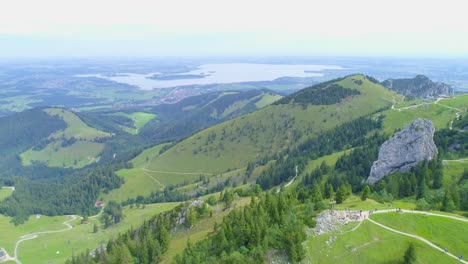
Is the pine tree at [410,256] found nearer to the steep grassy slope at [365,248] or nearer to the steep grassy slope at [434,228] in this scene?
the steep grassy slope at [365,248]

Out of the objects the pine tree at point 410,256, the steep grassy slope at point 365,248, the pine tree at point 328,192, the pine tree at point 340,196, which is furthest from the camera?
the pine tree at point 328,192

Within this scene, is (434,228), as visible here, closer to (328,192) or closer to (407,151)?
(328,192)

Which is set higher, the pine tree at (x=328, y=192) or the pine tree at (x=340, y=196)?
the pine tree at (x=340, y=196)

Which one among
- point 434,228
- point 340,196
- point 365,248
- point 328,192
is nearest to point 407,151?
point 328,192

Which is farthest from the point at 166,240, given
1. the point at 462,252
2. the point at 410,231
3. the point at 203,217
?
the point at 462,252

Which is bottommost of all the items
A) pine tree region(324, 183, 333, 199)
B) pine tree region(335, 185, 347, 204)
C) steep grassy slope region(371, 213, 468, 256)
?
pine tree region(324, 183, 333, 199)

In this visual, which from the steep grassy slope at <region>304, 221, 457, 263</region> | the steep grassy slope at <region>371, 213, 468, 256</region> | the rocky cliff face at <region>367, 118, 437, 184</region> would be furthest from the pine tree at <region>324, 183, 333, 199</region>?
the steep grassy slope at <region>304, 221, 457, 263</region>

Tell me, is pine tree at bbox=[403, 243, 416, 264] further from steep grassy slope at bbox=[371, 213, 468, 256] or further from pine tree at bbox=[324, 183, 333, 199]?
pine tree at bbox=[324, 183, 333, 199]

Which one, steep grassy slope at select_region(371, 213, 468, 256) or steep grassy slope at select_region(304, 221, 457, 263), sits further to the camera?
steep grassy slope at select_region(371, 213, 468, 256)

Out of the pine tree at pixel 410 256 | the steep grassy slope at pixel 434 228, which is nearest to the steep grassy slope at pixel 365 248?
the pine tree at pixel 410 256
